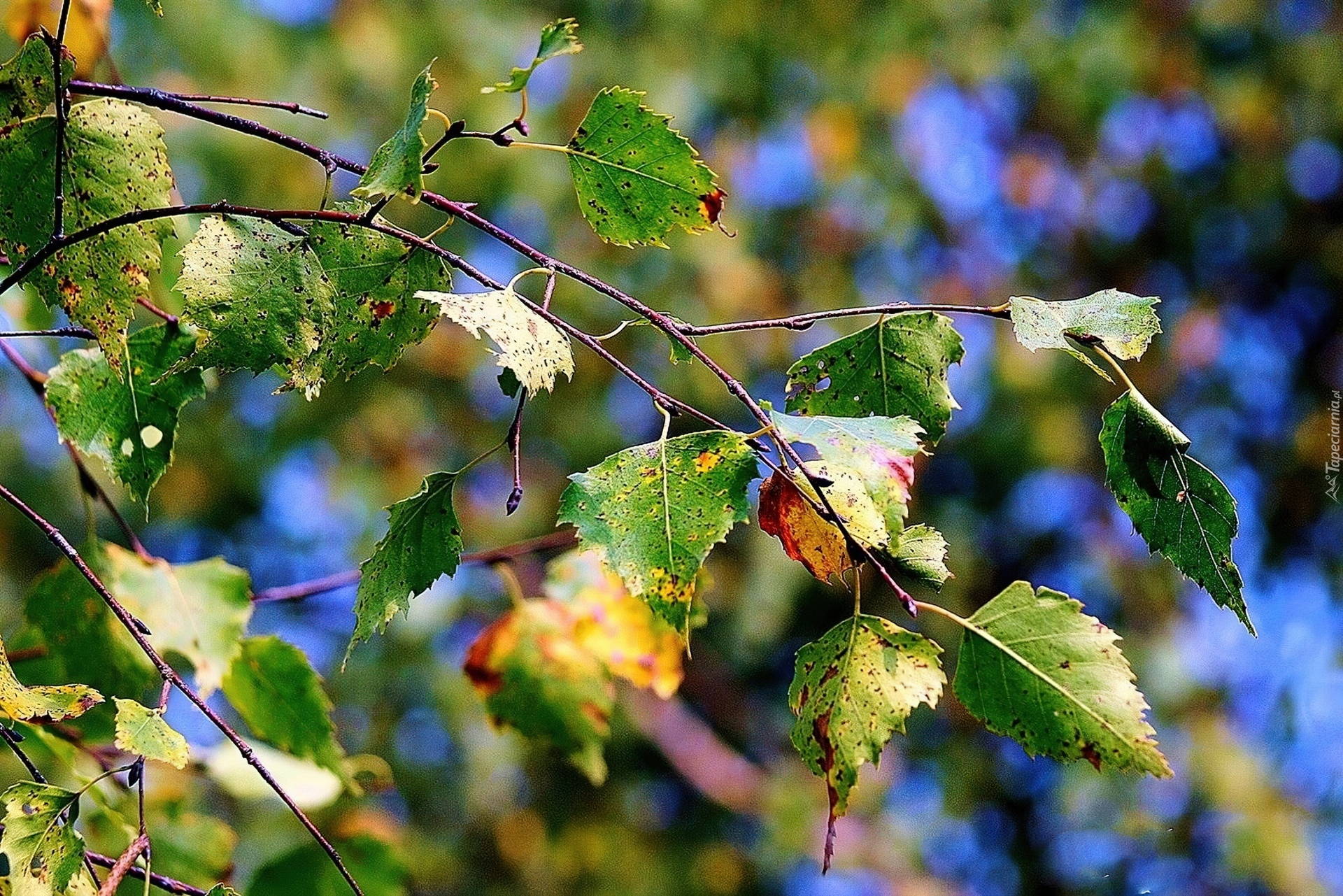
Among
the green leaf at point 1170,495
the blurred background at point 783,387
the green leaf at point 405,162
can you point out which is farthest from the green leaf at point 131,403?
the blurred background at point 783,387

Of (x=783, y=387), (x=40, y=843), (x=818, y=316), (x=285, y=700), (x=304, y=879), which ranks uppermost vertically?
(x=818, y=316)

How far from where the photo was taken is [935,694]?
0.46m

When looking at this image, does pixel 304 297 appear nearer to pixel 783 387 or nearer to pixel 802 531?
pixel 802 531

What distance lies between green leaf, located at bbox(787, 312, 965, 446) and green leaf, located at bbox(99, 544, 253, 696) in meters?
0.40

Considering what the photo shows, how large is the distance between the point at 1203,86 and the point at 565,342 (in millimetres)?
3595

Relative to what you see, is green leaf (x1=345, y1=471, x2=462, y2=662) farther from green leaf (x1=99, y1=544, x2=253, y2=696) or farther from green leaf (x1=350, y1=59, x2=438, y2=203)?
green leaf (x1=99, y1=544, x2=253, y2=696)

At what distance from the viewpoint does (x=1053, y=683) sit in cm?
47

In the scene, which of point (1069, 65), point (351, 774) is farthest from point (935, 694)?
point (1069, 65)

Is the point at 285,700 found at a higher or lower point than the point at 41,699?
lower

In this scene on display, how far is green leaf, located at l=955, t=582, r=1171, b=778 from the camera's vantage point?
0.46 metres

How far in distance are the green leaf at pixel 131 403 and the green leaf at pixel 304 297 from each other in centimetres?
14

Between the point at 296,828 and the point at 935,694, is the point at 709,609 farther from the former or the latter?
the point at 935,694

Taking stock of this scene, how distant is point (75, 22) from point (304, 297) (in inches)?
24.3

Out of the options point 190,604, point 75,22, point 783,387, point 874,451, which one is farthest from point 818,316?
point 783,387
